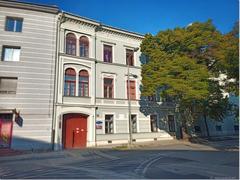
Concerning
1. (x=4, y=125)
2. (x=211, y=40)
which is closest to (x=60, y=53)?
(x=4, y=125)

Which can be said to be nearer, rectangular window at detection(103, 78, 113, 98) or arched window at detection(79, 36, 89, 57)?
arched window at detection(79, 36, 89, 57)

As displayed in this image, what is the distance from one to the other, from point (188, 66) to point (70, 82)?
10877 millimetres

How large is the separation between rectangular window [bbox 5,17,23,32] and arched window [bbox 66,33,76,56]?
417cm

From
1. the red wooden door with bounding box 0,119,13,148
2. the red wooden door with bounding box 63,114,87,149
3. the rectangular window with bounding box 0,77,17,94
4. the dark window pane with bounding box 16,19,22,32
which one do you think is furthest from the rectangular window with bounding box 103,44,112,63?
the red wooden door with bounding box 0,119,13,148

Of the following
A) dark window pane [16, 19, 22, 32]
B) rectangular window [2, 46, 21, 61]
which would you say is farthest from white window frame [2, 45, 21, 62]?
dark window pane [16, 19, 22, 32]

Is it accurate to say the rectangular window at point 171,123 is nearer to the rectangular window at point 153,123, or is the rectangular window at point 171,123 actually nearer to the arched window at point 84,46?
the rectangular window at point 153,123

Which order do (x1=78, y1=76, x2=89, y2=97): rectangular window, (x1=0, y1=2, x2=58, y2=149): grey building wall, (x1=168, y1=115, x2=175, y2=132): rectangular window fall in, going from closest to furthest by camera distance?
(x1=0, y1=2, x2=58, y2=149): grey building wall
(x1=78, y1=76, x2=89, y2=97): rectangular window
(x1=168, y1=115, x2=175, y2=132): rectangular window

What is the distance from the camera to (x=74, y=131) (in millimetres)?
20000

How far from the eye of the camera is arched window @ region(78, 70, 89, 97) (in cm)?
2098

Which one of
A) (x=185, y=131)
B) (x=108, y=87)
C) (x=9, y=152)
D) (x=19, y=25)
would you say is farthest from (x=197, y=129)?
(x=19, y=25)

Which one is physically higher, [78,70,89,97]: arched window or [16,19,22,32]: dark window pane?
[16,19,22,32]: dark window pane

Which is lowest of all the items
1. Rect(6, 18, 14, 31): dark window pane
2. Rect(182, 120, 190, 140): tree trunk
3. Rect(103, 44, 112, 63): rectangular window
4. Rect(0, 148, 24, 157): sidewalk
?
Rect(0, 148, 24, 157): sidewalk

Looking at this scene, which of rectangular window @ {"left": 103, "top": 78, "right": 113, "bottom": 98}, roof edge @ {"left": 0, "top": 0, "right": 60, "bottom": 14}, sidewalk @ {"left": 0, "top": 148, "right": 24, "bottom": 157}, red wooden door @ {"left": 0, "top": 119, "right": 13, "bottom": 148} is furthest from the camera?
rectangular window @ {"left": 103, "top": 78, "right": 113, "bottom": 98}

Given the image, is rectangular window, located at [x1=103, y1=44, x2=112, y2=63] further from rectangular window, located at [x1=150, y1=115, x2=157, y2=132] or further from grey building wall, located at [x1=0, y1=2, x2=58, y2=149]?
rectangular window, located at [x1=150, y1=115, x2=157, y2=132]
